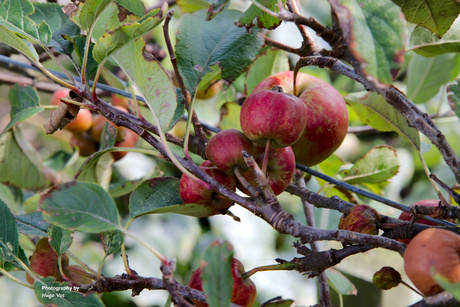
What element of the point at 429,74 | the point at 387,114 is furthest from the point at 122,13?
the point at 429,74

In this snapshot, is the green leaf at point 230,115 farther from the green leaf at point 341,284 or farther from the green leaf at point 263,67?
the green leaf at point 341,284

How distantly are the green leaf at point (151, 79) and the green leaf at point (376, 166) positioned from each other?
39 centimetres

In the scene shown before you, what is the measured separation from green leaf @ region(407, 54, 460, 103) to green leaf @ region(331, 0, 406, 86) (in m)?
0.77

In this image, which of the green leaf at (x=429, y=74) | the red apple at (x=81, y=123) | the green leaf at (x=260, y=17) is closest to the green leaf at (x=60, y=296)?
the green leaf at (x=260, y=17)

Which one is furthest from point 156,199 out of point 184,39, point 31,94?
point 31,94

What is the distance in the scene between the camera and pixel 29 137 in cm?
175

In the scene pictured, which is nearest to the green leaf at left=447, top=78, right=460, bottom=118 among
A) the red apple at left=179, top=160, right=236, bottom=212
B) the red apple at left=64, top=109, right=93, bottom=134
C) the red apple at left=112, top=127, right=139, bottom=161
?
the red apple at left=179, top=160, right=236, bottom=212

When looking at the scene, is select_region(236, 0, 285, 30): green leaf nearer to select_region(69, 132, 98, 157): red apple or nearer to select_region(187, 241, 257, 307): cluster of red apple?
select_region(187, 241, 257, 307): cluster of red apple

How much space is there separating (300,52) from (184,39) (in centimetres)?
16

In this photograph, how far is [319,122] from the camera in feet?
2.09

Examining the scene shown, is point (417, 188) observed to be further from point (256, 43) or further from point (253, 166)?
point (253, 166)

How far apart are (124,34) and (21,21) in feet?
0.55

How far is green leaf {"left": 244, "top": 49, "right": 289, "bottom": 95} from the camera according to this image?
85 cm

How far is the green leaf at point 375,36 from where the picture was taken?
39 cm
